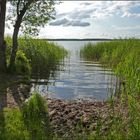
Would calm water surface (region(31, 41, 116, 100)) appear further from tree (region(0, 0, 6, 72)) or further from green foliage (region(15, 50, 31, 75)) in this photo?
tree (region(0, 0, 6, 72))

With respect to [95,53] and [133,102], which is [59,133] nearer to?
[133,102]

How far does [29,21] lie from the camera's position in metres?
19.5

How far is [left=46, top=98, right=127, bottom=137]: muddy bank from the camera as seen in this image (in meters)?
9.79

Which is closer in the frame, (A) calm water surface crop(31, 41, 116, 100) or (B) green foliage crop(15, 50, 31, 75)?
(A) calm water surface crop(31, 41, 116, 100)

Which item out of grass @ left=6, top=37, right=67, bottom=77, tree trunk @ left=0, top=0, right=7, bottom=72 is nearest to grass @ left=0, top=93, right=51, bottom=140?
tree trunk @ left=0, top=0, right=7, bottom=72

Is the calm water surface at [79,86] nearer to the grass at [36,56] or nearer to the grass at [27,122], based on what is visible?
the grass at [36,56]

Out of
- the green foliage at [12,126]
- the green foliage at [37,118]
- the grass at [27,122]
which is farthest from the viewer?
the green foliage at [37,118]

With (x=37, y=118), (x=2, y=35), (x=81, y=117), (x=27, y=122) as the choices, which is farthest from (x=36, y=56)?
(x=27, y=122)

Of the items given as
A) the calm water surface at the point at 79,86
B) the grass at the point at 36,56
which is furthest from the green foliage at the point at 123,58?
the grass at the point at 36,56

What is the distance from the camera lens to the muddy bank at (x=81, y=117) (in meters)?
9.79

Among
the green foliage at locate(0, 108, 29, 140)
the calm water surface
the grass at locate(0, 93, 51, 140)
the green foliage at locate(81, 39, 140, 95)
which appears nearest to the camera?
the green foliage at locate(0, 108, 29, 140)

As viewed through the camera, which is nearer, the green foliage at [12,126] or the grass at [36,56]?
the green foliage at [12,126]

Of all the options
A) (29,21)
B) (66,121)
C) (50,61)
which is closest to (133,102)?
(66,121)

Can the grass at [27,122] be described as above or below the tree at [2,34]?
below
